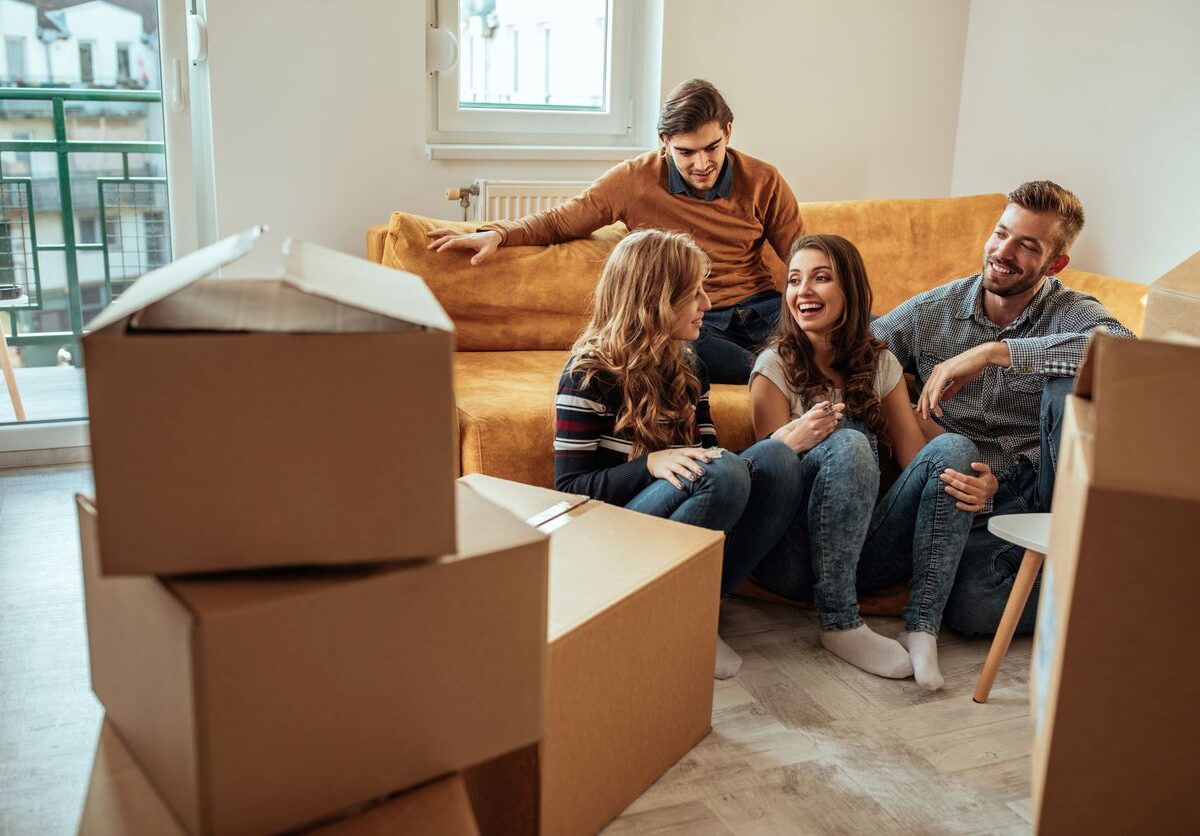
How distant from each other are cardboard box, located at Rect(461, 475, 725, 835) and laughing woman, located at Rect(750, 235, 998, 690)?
42 cm

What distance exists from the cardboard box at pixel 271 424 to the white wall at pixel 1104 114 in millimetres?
2697

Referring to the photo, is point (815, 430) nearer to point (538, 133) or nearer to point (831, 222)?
point (831, 222)

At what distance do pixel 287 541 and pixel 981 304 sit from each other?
1.82 meters

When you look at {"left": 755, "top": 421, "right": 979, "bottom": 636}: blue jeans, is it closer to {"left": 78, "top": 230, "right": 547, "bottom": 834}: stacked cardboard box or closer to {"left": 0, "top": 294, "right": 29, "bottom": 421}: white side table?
{"left": 78, "top": 230, "right": 547, "bottom": 834}: stacked cardboard box

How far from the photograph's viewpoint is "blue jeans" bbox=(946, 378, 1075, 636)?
6.89ft

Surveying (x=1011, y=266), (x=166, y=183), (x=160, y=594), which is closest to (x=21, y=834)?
(x=160, y=594)

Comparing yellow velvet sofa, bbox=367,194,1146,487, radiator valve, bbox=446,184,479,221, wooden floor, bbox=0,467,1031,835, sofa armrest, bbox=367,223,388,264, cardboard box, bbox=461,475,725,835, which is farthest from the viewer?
radiator valve, bbox=446,184,479,221

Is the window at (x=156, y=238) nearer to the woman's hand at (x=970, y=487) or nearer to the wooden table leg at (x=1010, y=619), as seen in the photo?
the woman's hand at (x=970, y=487)

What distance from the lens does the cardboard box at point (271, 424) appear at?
89cm

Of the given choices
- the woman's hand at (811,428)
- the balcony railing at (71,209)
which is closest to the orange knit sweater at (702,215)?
the woman's hand at (811,428)

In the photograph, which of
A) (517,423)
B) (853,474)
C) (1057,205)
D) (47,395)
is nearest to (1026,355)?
(1057,205)

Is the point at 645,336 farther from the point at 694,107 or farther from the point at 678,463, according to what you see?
the point at 694,107

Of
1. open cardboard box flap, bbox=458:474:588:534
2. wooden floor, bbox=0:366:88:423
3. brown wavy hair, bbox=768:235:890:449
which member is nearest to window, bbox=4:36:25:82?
wooden floor, bbox=0:366:88:423

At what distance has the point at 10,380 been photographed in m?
3.11
